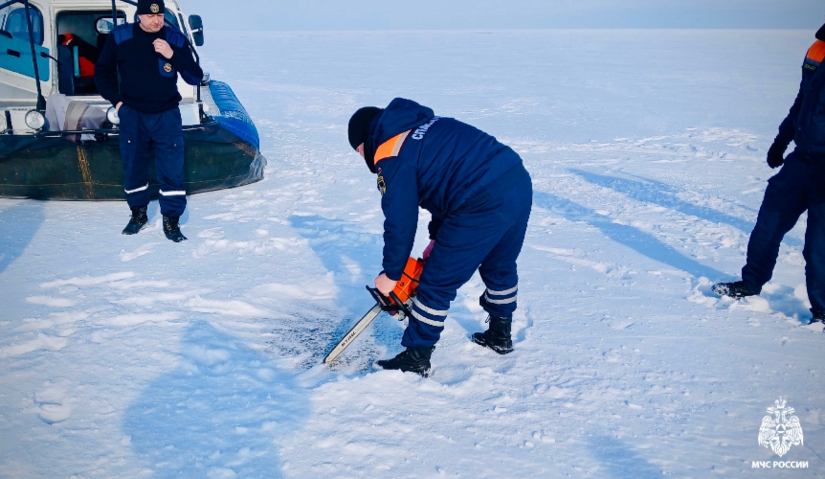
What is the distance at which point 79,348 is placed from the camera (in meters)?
2.76

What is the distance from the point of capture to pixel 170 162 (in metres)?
4.18

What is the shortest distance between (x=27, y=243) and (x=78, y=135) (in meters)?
1.08

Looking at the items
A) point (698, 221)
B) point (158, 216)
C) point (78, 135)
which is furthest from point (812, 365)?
point (78, 135)

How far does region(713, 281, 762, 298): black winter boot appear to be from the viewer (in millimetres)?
3484

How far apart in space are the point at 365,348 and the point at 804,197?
8.39ft

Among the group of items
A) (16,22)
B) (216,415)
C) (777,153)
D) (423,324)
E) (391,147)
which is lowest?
Result: (216,415)

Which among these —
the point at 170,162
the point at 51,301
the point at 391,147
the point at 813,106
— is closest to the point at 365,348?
the point at 391,147

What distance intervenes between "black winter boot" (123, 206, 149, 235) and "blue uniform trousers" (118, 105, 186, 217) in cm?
8

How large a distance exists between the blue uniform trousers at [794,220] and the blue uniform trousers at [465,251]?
172 centimetres

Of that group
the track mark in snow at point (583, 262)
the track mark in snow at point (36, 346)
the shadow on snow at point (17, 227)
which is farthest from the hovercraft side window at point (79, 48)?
the track mark in snow at point (583, 262)

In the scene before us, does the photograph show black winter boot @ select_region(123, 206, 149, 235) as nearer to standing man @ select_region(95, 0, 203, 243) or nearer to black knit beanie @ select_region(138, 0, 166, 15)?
standing man @ select_region(95, 0, 203, 243)

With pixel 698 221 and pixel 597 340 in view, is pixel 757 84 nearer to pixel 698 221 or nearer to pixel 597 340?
pixel 698 221

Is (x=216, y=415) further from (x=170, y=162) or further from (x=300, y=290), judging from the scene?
(x=170, y=162)

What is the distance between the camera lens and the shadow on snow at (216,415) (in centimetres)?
208
